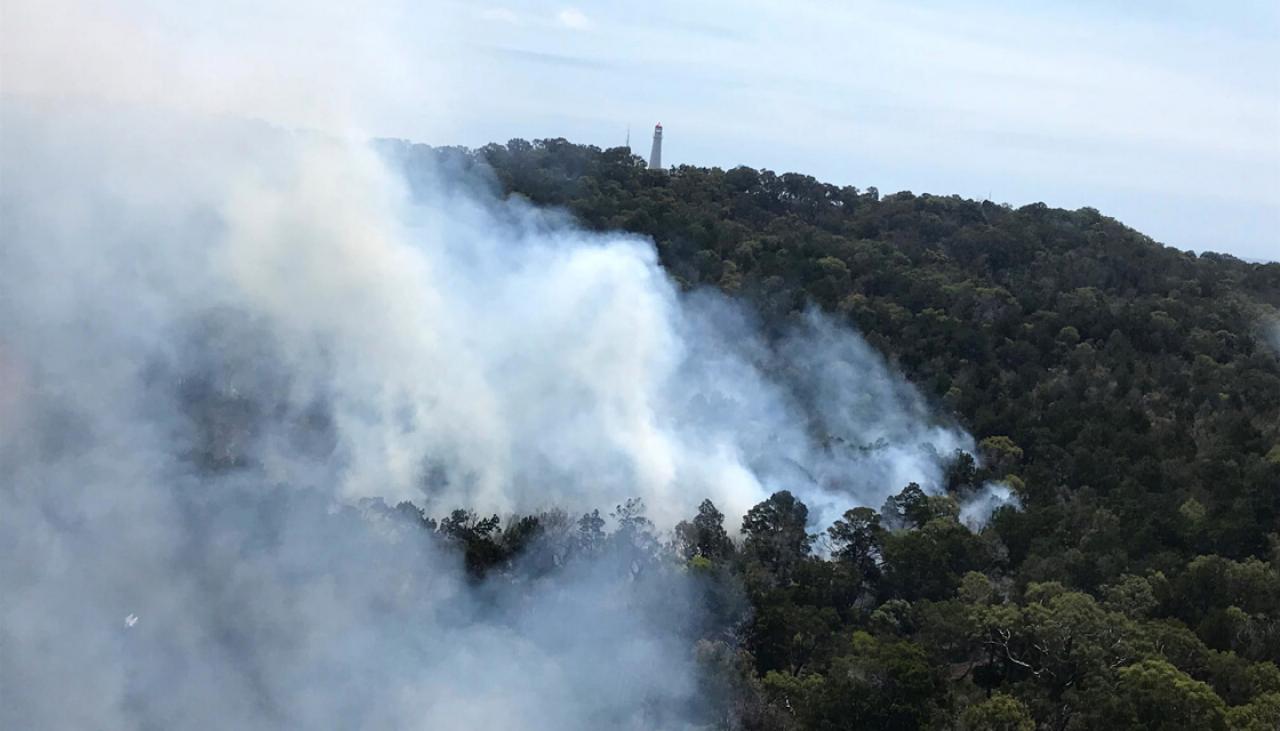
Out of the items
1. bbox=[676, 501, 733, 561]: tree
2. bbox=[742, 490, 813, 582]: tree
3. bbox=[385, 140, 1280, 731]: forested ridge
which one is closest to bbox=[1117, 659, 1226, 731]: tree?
bbox=[385, 140, 1280, 731]: forested ridge

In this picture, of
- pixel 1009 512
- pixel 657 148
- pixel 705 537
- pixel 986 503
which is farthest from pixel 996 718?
pixel 657 148

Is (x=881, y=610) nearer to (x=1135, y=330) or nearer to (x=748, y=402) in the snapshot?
(x=748, y=402)

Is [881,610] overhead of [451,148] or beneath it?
beneath

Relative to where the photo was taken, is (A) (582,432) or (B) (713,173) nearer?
(A) (582,432)

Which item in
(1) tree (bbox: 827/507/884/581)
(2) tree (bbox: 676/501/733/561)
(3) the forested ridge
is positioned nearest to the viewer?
(3) the forested ridge

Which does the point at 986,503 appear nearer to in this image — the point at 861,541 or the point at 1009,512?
the point at 1009,512

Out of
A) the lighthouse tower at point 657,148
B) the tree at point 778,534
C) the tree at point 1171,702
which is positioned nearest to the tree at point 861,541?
the tree at point 778,534

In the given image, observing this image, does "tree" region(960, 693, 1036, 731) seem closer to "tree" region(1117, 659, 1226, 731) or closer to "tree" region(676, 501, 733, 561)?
"tree" region(1117, 659, 1226, 731)

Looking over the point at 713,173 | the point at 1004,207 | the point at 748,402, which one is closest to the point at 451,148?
the point at 748,402

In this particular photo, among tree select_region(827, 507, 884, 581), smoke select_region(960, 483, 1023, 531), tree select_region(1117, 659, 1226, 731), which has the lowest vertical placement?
smoke select_region(960, 483, 1023, 531)
